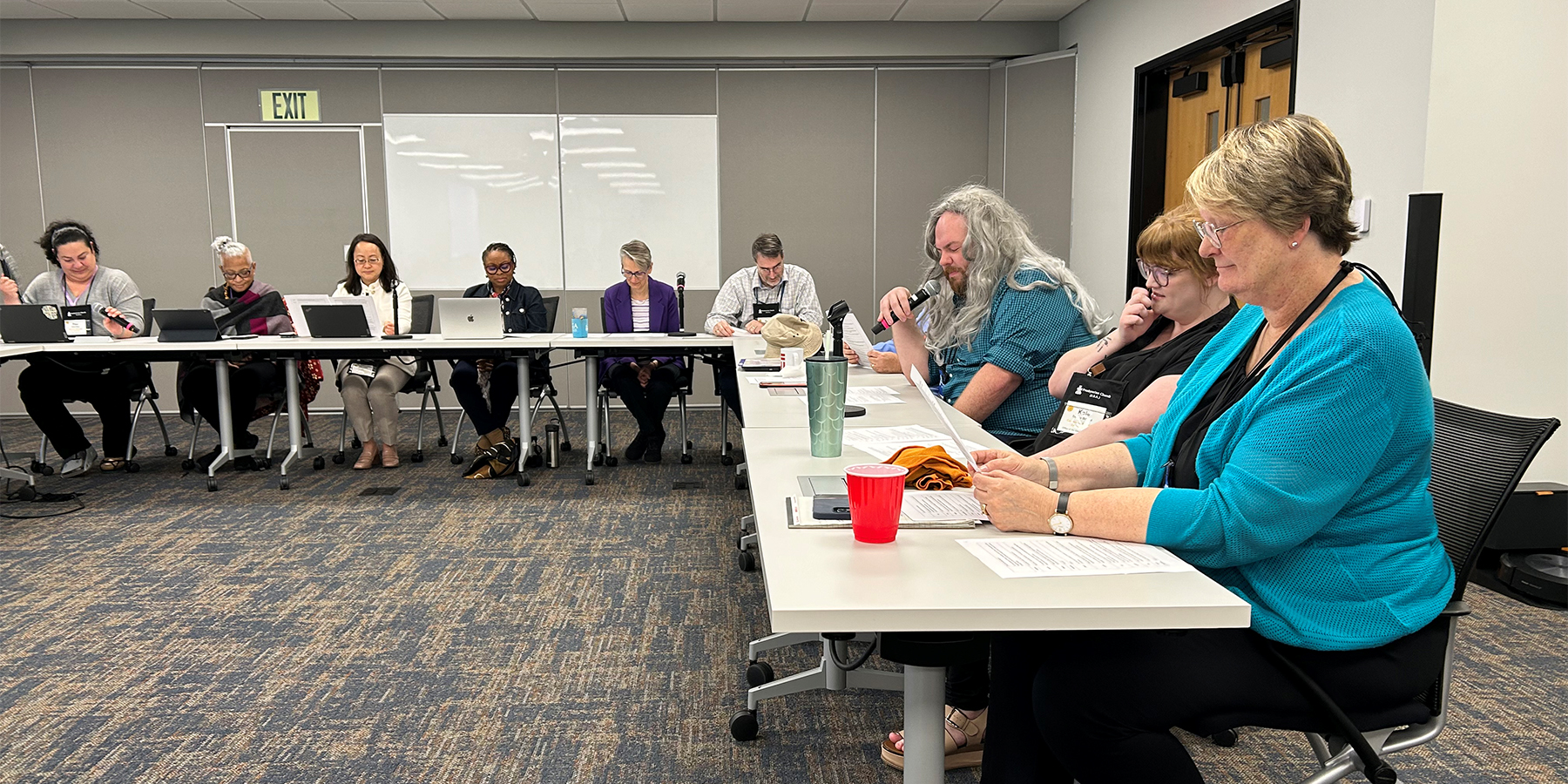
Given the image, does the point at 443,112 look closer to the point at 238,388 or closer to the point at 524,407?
the point at 238,388

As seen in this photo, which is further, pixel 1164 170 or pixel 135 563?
pixel 1164 170

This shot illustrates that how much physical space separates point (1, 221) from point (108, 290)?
2.53 m

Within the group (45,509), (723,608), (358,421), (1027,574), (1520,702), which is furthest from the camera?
(358,421)

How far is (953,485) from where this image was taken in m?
1.67

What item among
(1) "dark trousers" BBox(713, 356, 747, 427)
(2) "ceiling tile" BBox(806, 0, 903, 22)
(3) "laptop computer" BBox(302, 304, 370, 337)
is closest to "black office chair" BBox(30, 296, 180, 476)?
(3) "laptop computer" BBox(302, 304, 370, 337)

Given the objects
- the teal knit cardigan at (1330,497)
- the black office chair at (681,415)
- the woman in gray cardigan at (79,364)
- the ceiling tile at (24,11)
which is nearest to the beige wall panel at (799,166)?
the black office chair at (681,415)

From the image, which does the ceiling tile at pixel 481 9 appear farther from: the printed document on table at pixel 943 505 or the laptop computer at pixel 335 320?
the printed document on table at pixel 943 505

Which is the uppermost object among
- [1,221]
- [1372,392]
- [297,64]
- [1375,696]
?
[297,64]

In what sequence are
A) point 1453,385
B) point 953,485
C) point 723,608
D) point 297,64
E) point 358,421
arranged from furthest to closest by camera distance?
point 297,64 < point 358,421 < point 1453,385 < point 723,608 < point 953,485

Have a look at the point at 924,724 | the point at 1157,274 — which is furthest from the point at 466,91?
the point at 924,724

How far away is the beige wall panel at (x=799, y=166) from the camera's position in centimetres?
739

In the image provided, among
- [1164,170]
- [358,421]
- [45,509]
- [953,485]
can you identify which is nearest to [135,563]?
[45,509]

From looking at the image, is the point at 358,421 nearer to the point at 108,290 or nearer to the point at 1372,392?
the point at 108,290

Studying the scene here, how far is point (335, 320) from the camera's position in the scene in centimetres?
511
